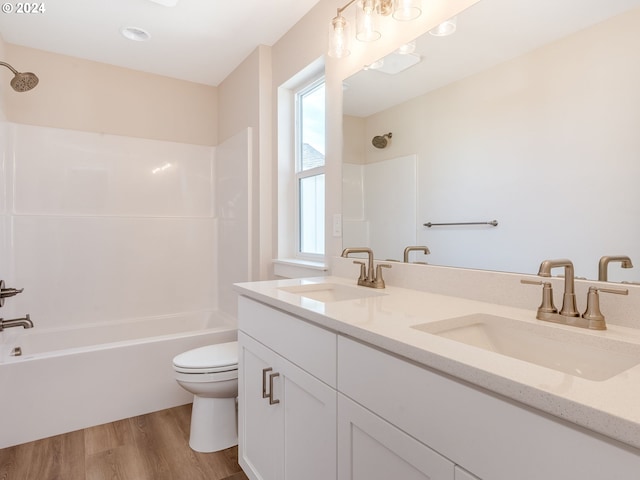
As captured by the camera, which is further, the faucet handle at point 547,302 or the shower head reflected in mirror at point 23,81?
the shower head reflected in mirror at point 23,81

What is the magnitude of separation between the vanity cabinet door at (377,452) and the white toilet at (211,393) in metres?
1.00

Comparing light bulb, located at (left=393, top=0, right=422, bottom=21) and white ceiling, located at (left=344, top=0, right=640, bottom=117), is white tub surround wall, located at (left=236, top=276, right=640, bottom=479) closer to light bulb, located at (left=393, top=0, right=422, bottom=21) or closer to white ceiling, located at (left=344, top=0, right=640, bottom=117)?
white ceiling, located at (left=344, top=0, right=640, bottom=117)

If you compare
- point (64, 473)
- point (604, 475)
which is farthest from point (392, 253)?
point (64, 473)

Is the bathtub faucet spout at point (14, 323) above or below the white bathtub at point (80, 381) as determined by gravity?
above

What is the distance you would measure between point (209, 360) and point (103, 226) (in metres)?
1.67

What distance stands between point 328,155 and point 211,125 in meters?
1.76

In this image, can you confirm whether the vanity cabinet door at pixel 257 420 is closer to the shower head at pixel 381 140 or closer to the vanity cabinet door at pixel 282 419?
the vanity cabinet door at pixel 282 419

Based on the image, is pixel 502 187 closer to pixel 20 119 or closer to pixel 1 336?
pixel 1 336

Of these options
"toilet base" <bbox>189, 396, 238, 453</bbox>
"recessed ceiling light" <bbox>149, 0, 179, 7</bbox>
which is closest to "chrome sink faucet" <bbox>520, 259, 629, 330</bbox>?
"toilet base" <bbox>189, 396, 238, 453</bbox>

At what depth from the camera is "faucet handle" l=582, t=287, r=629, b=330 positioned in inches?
33.8

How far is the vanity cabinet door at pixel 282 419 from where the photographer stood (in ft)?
3.43

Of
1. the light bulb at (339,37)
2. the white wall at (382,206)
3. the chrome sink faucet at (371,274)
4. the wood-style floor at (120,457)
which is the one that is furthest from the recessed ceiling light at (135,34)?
the wood-style floor at (120,457)

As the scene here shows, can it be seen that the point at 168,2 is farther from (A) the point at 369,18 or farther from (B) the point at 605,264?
(B) the point at 605,264

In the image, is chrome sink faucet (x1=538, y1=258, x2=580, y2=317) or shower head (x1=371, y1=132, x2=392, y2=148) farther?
shower head (x1=371, y1=132, x2=392, y2=148)
